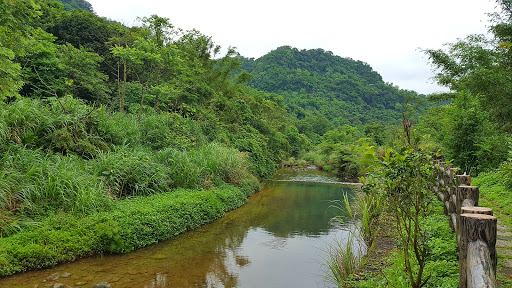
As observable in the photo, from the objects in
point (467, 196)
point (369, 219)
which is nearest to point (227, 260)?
point (369, 219)

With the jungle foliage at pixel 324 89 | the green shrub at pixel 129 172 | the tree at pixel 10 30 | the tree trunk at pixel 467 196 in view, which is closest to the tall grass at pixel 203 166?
the green shrub at pixel 129 172

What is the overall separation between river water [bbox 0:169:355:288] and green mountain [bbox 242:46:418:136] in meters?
31.7

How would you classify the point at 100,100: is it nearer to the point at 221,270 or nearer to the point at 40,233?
the point at 40,233

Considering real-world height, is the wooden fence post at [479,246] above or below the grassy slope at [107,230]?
above

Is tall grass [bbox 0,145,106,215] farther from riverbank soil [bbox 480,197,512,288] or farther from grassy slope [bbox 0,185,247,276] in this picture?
riverbank soil [bbox 480,197,512,288]

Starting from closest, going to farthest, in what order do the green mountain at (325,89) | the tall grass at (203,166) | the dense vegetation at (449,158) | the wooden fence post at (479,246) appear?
1. the wooden fence post at (479,246)
2. the dense vegetation at (449,158)
3. the tall grass at (203,166)
4. the green mountain at (325,89)

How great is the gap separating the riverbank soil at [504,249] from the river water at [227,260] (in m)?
2.43

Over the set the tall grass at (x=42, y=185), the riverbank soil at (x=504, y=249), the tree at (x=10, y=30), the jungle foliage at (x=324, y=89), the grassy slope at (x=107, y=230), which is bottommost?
the grassy slope at (x=107, y=230)

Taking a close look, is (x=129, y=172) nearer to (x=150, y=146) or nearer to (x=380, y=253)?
(x=150, y=146)

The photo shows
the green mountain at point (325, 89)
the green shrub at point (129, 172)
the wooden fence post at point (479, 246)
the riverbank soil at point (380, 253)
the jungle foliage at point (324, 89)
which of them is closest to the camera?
the wooden fence post at point (479, 246)

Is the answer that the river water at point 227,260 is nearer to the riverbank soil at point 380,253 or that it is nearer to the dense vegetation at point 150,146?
the dense vegetation at point 150,146

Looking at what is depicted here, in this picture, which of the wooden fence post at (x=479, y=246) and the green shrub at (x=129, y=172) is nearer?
the wooden fence post at (x=479, y=246)

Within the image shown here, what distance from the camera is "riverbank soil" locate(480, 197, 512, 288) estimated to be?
3036mm

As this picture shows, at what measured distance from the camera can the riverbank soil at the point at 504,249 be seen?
9.96 ft
